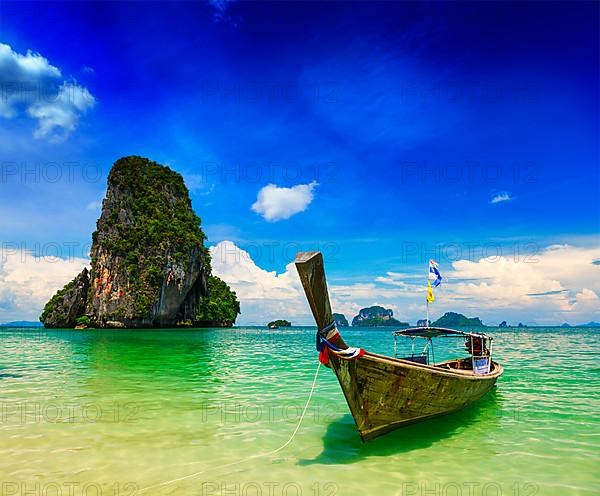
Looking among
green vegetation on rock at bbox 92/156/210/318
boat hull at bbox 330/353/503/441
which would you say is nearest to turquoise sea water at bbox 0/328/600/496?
boat hull at bbox 330/353/503/441

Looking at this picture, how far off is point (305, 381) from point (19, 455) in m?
8.85

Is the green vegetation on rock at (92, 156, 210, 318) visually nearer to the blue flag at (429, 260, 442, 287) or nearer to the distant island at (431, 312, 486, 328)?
the blue flag at (429, 260, 442, 287)

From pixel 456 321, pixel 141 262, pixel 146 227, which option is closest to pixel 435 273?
pixel 141 262

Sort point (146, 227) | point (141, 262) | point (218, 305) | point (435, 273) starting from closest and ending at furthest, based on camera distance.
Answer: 1. point (435, 273)
2. point (141, 262)
3. point (146, 227)
4. point (218, 305)

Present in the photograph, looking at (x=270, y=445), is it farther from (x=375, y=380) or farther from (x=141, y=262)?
(x=141, y=262)

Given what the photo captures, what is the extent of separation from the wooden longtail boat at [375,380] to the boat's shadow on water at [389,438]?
26 centimetres

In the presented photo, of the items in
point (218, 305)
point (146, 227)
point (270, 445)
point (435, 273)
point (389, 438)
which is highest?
point (146, 227)

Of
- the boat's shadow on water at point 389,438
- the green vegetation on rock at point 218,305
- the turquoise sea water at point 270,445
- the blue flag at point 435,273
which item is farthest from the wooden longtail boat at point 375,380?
the green vegetation on rock at point 218,305

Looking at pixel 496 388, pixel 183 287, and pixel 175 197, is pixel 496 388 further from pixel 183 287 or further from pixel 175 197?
pixel 175 197

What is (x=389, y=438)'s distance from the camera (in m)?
7.16

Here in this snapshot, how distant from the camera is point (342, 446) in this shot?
23.0 feet

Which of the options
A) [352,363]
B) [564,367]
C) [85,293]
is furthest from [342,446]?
[85,293]

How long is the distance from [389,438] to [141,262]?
6251 centimetres

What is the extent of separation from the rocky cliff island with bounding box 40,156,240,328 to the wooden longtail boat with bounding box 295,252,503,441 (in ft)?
195
